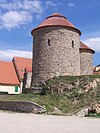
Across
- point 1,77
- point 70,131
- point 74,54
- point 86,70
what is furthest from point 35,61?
point 70,131

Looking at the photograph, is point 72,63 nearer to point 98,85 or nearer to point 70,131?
point 98,85

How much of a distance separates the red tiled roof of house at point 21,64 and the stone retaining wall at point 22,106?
13345 mm

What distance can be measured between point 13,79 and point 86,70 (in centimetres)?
1198

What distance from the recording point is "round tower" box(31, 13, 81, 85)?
2920 cm

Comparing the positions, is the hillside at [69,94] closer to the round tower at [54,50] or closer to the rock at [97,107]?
the rock at [97,107]

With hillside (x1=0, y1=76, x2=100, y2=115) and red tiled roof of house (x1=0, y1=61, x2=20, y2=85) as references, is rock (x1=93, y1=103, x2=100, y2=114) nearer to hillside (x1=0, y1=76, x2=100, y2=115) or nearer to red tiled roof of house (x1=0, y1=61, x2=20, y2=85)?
hillside (x1=0, y1=76, x2=100, y2=115)

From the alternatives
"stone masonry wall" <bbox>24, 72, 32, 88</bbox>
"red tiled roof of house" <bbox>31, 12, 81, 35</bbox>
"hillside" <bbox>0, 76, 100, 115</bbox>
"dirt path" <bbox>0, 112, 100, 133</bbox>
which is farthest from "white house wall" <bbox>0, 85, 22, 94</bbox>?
"dirt path" <bbox>0, 112, 100, 133</bbox>

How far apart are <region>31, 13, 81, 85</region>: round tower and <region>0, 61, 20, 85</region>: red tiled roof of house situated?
8.54 m

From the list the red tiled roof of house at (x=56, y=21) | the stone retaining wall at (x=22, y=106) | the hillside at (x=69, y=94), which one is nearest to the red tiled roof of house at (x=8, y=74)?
the red tiled roof of house at (x=56, y=21)

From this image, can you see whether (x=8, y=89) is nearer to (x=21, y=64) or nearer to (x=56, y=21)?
(x=21, y=64)

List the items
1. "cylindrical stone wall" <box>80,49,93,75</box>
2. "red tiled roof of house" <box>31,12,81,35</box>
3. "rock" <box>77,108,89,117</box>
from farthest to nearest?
"cylindrical stone wall" <box>80,49,93,75</box>
"red tiled roof of house" <box>31,12,81,35</box>
"rock" <box>77,108,89,117</box>

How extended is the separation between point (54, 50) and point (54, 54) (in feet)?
1.58

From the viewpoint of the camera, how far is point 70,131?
34.1ft

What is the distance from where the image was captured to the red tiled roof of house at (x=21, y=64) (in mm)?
39672
